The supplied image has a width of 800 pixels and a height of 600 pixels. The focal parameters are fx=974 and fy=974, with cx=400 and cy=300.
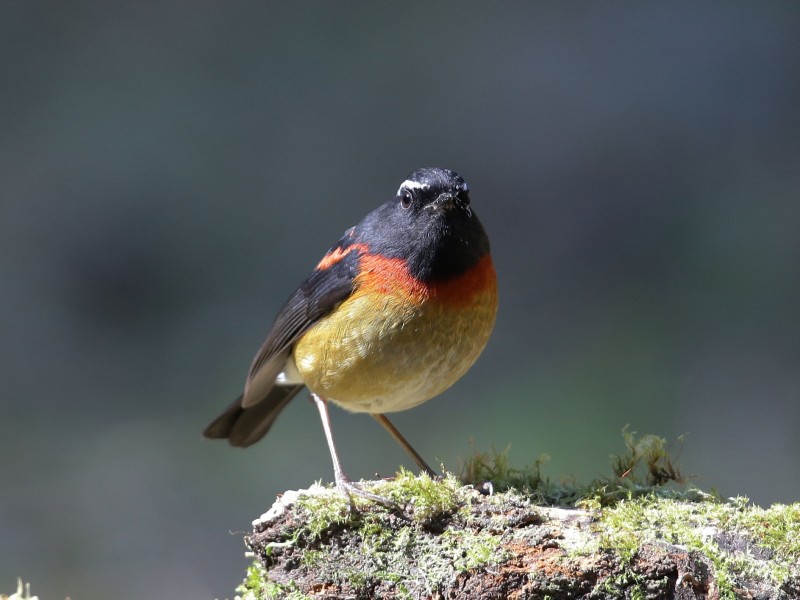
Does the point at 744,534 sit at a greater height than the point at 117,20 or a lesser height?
lesser

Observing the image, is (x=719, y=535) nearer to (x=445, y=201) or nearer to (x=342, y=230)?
(x=445, y=201)

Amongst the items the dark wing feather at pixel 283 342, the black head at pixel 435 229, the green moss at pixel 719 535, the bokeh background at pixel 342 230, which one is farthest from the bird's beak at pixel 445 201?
the bokeh background at pixel 342 230

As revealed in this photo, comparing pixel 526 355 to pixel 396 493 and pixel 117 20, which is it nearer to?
pixel 396 493

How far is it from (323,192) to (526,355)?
2534 mm

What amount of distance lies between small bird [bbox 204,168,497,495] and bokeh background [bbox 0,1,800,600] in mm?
2572

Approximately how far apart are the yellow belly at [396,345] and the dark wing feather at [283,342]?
101 mm

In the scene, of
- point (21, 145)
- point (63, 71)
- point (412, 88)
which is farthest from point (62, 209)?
point (412, 88)

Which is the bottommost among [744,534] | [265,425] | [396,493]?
[744,534]

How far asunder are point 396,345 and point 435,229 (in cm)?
52

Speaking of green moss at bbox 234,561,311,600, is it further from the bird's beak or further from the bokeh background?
the bokeh background

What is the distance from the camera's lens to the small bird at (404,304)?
4090 millimetres

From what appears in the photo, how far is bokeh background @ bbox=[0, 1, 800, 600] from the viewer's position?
7.27m

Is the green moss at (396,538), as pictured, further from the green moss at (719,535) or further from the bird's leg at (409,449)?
the bird's leg at (409,449)

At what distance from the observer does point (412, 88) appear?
9680 mm
